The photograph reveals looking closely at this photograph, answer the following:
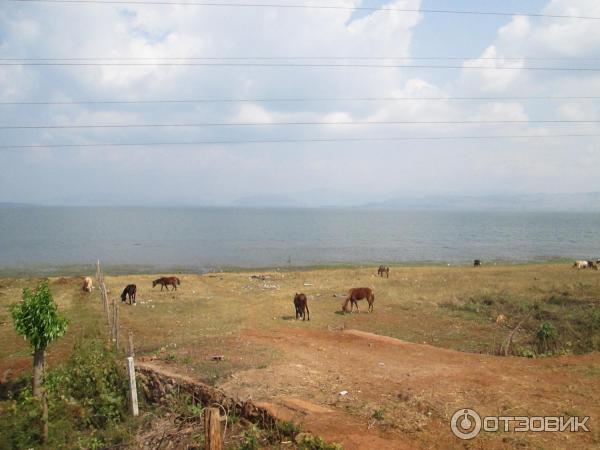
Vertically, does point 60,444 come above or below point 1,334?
below

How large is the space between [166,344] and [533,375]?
10.2 metres

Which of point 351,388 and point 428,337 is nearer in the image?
point 351,388

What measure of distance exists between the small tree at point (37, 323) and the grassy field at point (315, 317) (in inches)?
105

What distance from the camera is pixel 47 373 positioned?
463 inches

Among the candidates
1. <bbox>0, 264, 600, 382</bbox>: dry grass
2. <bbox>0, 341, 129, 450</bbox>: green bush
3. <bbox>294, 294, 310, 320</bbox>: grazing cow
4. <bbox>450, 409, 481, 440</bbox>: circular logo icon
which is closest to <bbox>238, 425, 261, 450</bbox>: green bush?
<bbox>0, 264, 600, 382</bbox>: dry grass

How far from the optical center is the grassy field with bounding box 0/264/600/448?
12680 millimetres

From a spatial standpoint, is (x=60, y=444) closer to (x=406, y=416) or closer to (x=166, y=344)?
(x=166, y=344)

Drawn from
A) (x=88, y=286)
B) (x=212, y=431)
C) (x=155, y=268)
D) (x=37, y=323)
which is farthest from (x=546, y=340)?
(x=155, y=268)

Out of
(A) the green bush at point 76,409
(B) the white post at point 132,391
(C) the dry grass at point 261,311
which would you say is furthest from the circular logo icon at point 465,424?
(B) the white post at point 132,391

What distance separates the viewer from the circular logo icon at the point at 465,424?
7.40m

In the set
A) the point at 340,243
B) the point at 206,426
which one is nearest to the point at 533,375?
the point at 206,426

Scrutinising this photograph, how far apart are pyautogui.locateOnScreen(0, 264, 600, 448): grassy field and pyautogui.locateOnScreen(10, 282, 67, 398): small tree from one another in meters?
2.66

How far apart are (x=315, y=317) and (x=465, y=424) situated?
522 inches

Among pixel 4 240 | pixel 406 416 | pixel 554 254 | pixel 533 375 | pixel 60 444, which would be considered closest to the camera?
pixel 406 416
